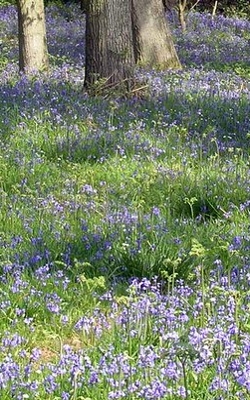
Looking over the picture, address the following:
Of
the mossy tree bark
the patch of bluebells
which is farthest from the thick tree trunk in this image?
the patch of bluebells

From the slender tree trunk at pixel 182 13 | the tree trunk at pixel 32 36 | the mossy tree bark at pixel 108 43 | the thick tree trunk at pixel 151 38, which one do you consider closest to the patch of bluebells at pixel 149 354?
the mossy tree bark at pixel 108 43

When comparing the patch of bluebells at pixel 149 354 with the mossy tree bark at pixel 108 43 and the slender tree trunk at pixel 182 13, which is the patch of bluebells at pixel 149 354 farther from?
the slender tree trunk at pixel 182 13

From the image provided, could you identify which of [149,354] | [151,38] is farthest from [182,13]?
[149,354]

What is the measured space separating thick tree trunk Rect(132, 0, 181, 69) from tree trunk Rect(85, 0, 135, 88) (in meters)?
3.29

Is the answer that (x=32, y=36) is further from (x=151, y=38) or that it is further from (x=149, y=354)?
(x=149, y=354)

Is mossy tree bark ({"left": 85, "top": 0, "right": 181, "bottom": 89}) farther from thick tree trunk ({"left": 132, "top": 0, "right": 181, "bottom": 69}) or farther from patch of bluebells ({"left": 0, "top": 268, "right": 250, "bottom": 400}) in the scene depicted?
patch of bluebells ({"left": 0, "top": 268, "right": 250, "bottom": 400})

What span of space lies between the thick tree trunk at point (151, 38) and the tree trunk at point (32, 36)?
189cm

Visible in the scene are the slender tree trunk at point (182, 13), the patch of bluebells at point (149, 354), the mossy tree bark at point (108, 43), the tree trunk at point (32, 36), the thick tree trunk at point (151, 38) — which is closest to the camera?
the patch of bluebells at point (149, 354)

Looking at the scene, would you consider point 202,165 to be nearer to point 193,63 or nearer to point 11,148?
point 11,148

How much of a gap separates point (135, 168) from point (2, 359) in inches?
144

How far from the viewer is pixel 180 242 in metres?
5.09

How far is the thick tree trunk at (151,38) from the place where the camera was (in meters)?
13.6

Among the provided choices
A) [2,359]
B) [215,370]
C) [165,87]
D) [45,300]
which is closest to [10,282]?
[45,300]

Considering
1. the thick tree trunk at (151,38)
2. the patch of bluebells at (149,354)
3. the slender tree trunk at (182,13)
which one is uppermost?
the patch of bluebells at (149,354)
